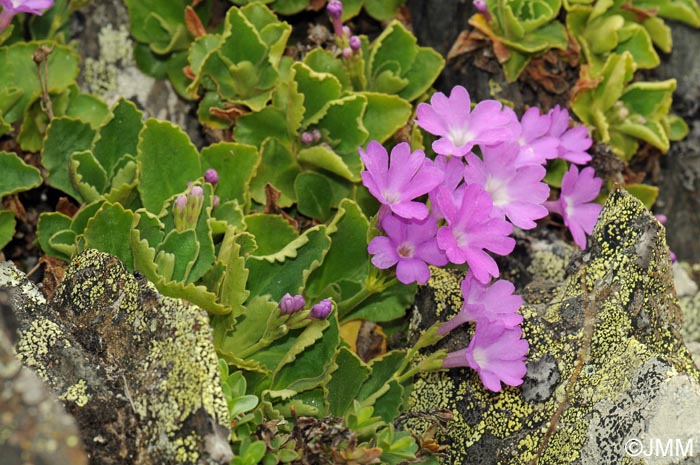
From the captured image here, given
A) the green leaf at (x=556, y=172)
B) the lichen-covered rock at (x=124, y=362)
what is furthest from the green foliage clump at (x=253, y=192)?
the green leaf at (x=556, y=172)

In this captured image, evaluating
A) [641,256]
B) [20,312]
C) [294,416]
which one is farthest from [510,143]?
[20,312]

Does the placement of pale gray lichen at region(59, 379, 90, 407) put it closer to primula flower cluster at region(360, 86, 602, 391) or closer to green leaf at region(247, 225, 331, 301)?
green leaf at region(247, 225, 331, 301)

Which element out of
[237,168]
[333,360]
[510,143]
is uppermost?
[510,143]

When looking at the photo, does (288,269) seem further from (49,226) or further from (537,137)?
(537,137)

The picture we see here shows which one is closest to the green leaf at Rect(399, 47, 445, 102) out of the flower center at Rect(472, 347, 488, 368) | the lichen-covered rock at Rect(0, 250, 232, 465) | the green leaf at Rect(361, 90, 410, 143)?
the green leaf at Rect(361, 90, 410, 143)

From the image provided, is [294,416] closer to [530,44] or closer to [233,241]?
[233,241]

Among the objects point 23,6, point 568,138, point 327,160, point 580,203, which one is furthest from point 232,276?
point 568,138

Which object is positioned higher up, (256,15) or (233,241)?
(256,15)
